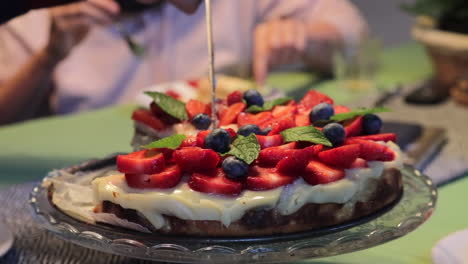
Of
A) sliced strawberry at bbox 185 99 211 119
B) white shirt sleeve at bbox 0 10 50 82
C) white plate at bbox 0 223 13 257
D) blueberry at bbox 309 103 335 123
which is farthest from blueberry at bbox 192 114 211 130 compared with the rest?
white shirt sleeve at bbox 0 10 50 82

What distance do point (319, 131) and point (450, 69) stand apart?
1.15 metres

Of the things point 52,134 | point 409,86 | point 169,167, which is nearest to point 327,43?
point 409,86

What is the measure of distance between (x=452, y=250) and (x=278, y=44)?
4.67 feet

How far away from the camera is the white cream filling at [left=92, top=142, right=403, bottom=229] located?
0.84m

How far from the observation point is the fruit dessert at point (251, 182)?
33.5 inches

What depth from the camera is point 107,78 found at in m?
2.49

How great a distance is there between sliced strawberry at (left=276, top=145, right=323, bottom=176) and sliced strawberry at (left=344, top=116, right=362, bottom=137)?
0.14 m

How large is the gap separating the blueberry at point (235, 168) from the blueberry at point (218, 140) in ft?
0.14

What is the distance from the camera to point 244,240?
85 cm

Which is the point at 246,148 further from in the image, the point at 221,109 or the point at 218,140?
the point at 221,109

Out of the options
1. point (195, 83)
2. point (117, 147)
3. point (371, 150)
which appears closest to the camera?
point (371, 150)

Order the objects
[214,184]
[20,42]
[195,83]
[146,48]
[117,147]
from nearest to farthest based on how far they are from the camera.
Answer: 1. [214,184]
2. [117,147]
3. [195,83]
4. [20,42]
5. [146,48]

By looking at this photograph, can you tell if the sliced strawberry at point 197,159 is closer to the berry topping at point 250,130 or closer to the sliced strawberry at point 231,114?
the berry topping at point 250,130

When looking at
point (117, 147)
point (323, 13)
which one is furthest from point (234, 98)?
point (323, 13)
